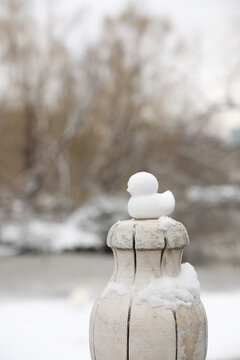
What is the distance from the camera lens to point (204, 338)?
8.49ft

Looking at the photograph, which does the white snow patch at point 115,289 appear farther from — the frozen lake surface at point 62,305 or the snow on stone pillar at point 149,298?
the frozen lake surface at point 62,305

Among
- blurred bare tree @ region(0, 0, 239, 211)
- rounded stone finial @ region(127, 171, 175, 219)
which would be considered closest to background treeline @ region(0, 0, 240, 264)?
blurred bare tree @ region(0, 0, 239, 211)

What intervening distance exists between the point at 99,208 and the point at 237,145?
367 centimetres

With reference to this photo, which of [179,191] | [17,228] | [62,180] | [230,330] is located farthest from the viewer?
[62,180]

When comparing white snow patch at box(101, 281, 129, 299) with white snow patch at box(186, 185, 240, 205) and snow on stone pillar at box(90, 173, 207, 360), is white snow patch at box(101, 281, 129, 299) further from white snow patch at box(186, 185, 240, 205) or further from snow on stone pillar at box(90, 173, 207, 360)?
white snow patch at box(186, 185, 240, 205)

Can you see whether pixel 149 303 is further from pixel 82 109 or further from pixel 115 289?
pixel 82 109

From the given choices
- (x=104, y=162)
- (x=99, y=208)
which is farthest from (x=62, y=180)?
(x=99, y=208)

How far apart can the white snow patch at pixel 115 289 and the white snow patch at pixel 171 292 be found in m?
0.09

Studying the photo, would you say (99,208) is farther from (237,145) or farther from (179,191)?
(237,145)

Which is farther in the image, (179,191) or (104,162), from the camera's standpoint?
(104,162)

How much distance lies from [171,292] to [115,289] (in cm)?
28

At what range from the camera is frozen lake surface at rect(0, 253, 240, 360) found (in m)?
4.66

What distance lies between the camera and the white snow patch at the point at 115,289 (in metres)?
2.56

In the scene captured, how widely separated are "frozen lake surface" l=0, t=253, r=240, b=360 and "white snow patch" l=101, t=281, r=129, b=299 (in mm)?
1977
